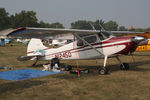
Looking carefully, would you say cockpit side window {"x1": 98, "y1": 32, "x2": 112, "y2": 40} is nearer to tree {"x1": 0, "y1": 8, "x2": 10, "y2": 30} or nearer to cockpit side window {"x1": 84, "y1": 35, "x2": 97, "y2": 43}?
cockpit side window {"x1": 84, "y1": 35, "x2": 97, "y2": 43}

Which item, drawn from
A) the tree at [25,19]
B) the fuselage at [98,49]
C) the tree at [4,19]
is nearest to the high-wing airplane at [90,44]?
the fuselage at [98,49]

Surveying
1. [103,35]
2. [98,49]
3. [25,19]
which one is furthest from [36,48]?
[25,19]

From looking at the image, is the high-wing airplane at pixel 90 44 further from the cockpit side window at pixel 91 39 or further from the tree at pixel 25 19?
the tree at pixel 25 19

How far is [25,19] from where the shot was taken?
389 feet

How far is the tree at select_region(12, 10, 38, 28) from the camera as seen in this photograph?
4599 inches

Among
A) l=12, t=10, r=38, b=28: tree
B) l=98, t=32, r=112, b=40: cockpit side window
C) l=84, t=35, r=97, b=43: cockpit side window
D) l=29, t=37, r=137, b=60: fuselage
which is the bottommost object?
l=29, t=37, r=137, b=60: fuselage

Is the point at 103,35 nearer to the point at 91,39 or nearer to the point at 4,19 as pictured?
the point at 91,39

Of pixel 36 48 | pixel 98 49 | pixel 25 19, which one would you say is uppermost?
pixel 25 19

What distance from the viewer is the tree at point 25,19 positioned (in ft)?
383

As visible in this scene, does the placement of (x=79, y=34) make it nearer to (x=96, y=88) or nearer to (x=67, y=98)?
(x=96, y=88)

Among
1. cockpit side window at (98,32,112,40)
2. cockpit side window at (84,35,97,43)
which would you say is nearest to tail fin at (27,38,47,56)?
cockpit side window at (84,35,97,43)

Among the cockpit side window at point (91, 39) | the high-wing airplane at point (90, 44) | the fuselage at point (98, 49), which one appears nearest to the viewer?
the high-wing airplane at point (90, 44)

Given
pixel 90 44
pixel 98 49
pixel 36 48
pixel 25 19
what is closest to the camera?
pixel 98 49

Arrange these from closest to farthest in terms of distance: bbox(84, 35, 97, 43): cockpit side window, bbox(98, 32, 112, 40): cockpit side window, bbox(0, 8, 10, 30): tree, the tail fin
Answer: bbox(98, 32, 112, 40): cockpit side window
bbox(84, 35, 97, 43): cockpit side window
the tail fin
bbox(0, 8, 10, 30): tree
